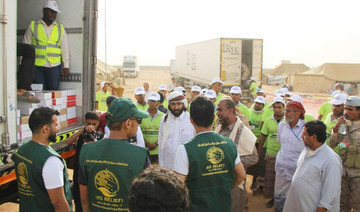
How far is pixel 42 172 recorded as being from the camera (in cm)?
222

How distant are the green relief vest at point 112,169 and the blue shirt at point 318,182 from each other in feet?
6.07

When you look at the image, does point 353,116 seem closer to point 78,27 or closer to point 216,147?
point 216,147

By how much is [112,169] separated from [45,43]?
342cm

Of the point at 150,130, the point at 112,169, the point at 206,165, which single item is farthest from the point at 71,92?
the point at 206,165

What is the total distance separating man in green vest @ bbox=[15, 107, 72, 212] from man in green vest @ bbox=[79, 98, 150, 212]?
0.72ft

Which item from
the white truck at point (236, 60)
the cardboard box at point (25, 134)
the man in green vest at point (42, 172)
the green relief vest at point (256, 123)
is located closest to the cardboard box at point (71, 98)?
the cardboard box at point (25, 134)

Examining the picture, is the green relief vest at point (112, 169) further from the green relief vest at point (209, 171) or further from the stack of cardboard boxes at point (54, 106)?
the stack of cardboard boxes at point (54, 106)

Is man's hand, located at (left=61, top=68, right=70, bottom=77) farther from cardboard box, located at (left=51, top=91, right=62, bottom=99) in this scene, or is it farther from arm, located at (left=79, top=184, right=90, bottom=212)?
arm, located at (left=79, top=184, right=90, bottom=212)

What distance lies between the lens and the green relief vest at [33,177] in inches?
88.2

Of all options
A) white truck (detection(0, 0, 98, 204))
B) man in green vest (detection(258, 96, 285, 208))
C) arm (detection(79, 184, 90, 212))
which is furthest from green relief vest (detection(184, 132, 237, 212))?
man in green vest (detection(258, 96, 285, 208))

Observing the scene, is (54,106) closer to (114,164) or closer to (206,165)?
(114,164)

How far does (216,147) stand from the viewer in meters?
2.31

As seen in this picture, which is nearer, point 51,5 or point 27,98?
point 27,98

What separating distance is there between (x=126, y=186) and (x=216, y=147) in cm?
72
